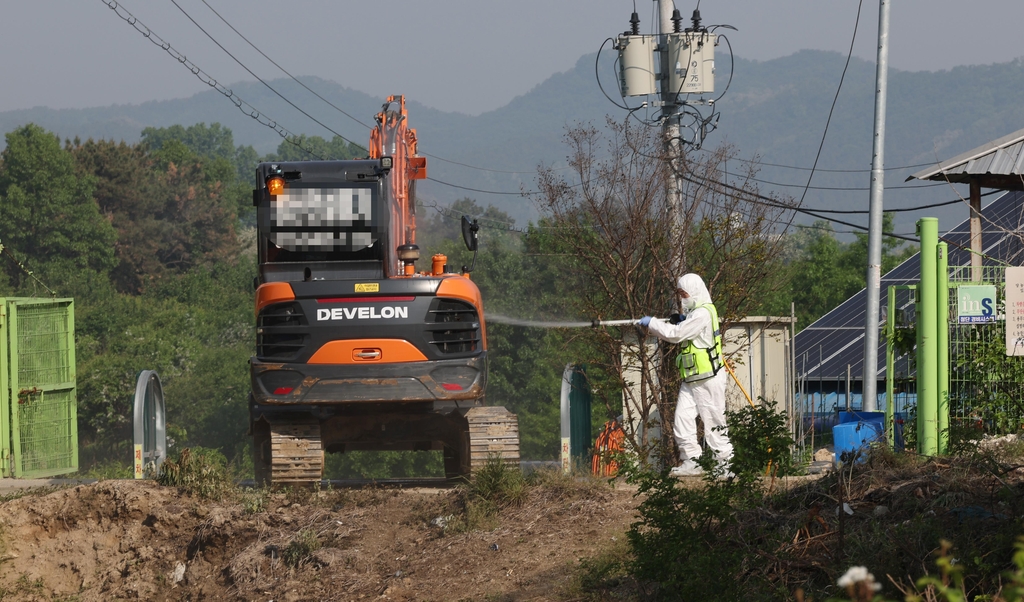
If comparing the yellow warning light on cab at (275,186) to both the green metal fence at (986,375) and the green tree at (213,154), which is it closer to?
the green metal fence at (986,375)

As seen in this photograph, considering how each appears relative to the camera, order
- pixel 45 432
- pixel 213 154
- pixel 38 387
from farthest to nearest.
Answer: pixel 213 154, pixel 45 432, pixel 38 387

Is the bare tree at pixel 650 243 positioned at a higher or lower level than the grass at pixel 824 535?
higher

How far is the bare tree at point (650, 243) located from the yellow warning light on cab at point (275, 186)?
424cm

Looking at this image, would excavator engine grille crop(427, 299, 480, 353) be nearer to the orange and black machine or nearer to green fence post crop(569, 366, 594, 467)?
the orange and black machine

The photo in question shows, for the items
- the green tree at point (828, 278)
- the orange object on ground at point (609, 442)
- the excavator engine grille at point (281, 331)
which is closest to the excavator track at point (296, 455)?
the excavator engine grille at point (281, 331)

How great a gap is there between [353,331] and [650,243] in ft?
15.4

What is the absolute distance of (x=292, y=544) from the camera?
9.60 meters

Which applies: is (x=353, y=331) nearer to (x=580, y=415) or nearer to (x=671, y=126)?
(x=580, y=415)

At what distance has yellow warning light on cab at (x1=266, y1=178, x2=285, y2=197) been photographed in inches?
457

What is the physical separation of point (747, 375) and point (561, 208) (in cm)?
317

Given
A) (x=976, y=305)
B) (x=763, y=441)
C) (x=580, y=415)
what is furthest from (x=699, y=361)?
(x=763, y=441)

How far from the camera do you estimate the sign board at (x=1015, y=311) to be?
9.83 meters

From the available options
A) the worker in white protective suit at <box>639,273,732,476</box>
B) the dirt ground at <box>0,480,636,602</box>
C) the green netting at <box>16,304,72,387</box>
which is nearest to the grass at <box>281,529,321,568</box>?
the dirt ground at <box>0,480,636,602</box>

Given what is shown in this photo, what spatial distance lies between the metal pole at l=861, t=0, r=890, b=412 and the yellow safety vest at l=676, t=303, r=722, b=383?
4.40m
